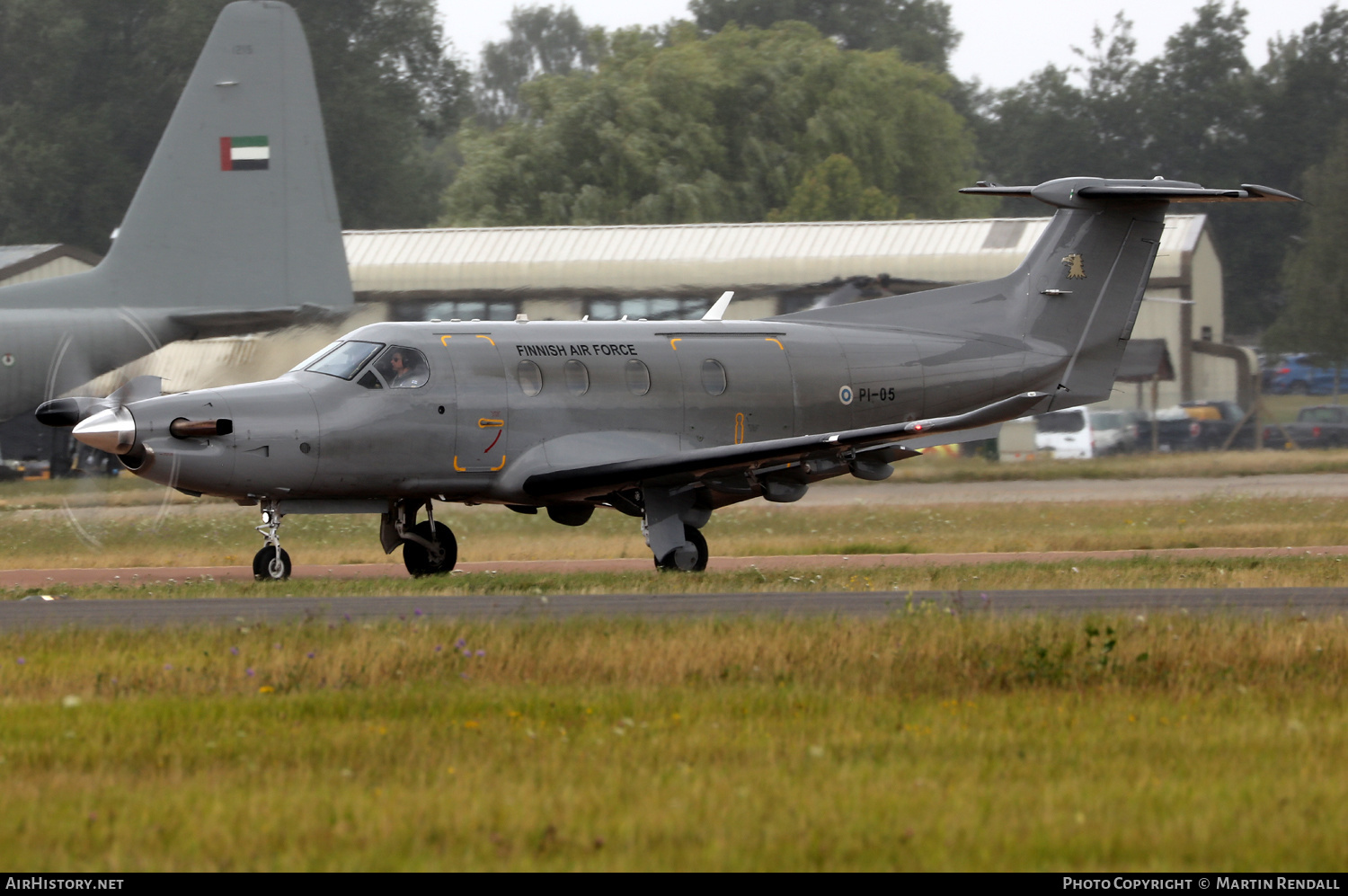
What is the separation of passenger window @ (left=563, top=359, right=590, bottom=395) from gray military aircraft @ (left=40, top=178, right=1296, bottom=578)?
0.07ft

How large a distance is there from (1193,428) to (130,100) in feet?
177

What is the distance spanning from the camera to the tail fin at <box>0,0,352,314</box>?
20922mm

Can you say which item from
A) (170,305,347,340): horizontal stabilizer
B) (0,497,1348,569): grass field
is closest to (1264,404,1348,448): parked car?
(0,497,1348,569): grass field

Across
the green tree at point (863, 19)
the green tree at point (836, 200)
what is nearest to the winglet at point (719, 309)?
the green tree at point (836, 200)

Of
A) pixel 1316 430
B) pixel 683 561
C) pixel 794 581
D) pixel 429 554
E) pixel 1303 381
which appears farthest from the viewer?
pixel 1303 381

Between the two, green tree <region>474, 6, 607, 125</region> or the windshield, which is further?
green tree <region>474, 6, 607, 125</region>

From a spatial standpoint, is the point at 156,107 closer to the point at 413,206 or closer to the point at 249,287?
the point at 413,206

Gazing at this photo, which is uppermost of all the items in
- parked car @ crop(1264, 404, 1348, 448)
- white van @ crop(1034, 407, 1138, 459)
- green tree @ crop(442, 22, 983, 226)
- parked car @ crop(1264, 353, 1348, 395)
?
green tree @ crop(442, 22, 983, 226)

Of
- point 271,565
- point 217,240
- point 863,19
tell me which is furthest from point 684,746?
point 863,19

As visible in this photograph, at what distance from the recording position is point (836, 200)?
58.9 metres

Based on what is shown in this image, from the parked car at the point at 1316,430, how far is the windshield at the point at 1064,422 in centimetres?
461

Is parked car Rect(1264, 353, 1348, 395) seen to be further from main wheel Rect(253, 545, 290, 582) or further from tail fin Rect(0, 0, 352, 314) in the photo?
main wheel Rect(253, 545, 290, 582)

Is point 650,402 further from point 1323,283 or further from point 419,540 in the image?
point 1323,283

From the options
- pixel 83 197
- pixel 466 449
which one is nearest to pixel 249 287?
pixel 466 449
